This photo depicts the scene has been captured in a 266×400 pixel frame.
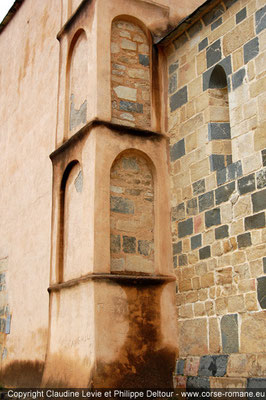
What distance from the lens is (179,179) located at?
6.94 m

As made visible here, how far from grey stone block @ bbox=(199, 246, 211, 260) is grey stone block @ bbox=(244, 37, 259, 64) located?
2.07m

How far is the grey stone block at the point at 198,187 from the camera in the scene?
650 centimetres

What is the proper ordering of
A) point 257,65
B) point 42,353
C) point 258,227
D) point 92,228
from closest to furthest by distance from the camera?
point 258,227 < point 257,65 < point 92,228 < point 42,353

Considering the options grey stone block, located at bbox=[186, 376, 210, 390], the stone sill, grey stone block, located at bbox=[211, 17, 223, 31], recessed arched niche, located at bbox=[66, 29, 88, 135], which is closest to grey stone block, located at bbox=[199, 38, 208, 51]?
grey stone block, located at bbox=[211, 17, 223, 31]

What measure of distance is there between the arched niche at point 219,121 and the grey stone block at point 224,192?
0.32 meters

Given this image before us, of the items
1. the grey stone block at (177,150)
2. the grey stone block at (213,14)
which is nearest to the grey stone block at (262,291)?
the grey stone block at (177,150)

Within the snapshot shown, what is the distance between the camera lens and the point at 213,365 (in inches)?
230

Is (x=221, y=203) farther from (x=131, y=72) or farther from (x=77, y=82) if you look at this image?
(x=77, y=82)

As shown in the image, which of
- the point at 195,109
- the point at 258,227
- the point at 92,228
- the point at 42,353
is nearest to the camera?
the point at 258,227

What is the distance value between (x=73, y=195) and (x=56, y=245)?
68 centimetres

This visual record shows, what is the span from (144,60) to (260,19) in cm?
191

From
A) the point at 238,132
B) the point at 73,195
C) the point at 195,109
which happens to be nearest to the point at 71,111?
the point at 73,195

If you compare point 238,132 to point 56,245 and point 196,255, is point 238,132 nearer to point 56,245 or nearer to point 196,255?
point 196,255

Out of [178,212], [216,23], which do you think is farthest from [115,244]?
[216,23]
